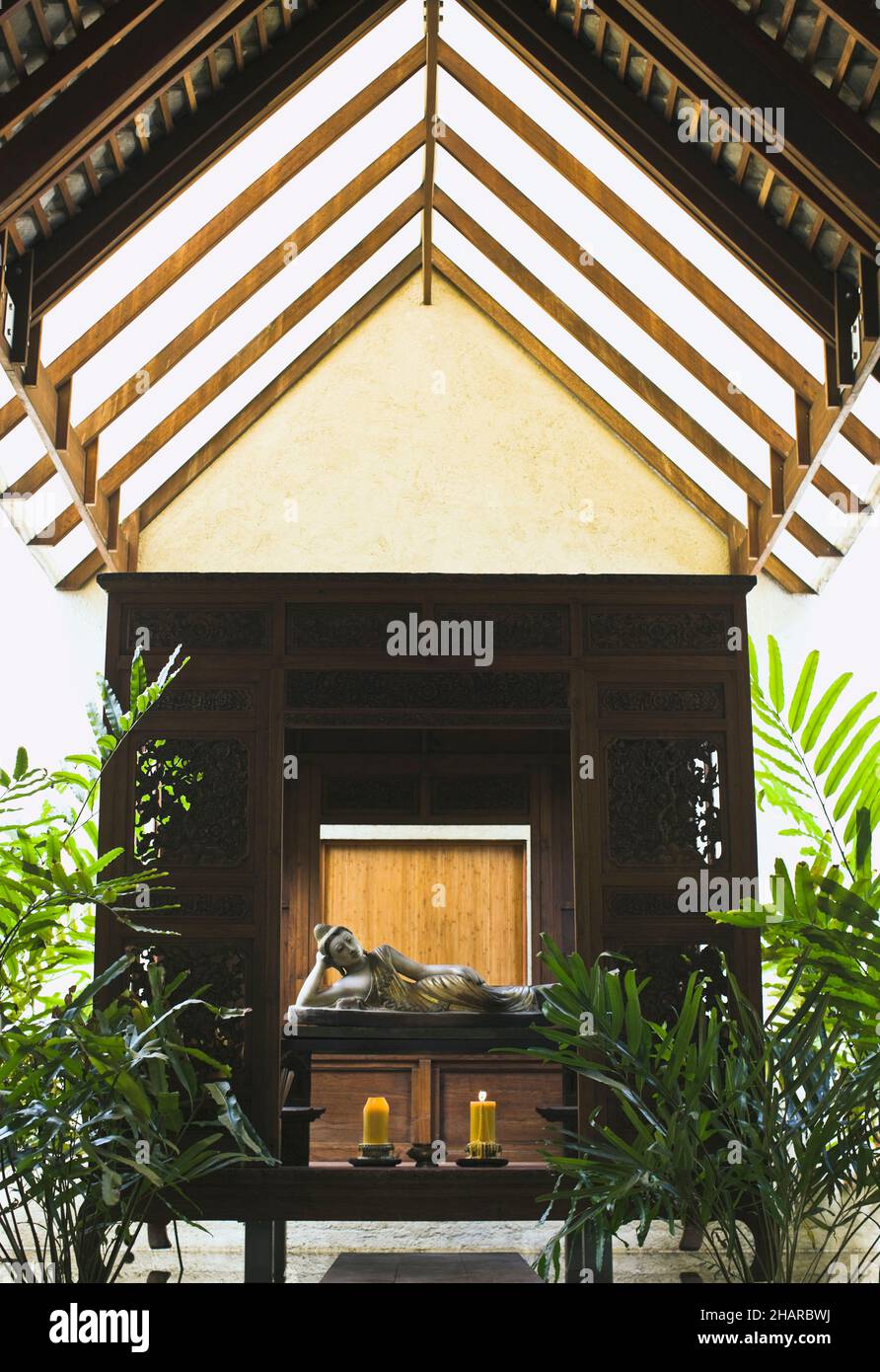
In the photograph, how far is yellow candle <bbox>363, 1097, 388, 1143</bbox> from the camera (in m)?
4.92

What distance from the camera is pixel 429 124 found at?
6.85 m

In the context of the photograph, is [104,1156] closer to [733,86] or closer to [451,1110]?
[451,1110]

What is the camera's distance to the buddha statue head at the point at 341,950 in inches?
206

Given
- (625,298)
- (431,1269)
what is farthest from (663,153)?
(431,1269)

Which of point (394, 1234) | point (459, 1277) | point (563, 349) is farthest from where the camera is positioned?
point (563, 349)

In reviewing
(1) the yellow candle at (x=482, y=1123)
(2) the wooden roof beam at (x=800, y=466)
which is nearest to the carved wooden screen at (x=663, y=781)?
(1) the yellow candle at (x=482, y=1123)

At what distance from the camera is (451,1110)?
22.3 ft

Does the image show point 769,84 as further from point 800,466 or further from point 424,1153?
point 424,1153

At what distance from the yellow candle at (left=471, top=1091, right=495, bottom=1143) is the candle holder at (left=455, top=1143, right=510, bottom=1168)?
32 millimetres

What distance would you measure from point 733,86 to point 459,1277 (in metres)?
3.88

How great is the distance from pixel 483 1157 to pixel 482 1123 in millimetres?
144
